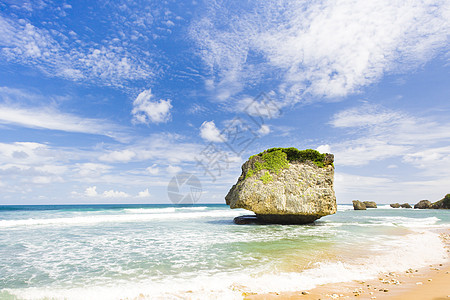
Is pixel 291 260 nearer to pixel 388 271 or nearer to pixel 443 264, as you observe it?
pixel 388 271

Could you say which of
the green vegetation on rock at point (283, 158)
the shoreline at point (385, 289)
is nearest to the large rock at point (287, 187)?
the green vegetation on rock at point (283, 158)

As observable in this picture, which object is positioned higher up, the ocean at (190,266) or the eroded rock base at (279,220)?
the eroded rock base at (279,220)

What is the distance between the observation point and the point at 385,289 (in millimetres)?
5074

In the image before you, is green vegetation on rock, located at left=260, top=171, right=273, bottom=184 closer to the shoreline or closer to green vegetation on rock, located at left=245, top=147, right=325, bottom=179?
green vegetation on rock, located at left=245, top=147, right=325, bottom=179

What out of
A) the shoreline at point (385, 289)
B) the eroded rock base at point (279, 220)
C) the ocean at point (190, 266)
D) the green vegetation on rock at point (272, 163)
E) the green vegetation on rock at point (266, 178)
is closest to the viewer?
the shoreline at point (385, 289)

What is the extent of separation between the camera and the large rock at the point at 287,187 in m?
16.8

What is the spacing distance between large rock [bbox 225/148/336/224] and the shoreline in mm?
10570

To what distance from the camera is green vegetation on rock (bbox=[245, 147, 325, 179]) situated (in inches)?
718

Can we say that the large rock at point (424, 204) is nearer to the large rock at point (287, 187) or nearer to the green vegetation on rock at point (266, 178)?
the large rock at point (287, 187)

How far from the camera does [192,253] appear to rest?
8.74 meters

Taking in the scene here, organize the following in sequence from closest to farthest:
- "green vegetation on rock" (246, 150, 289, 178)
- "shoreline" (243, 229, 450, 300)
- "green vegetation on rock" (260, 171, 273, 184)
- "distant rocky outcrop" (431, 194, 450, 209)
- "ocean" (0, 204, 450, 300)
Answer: "shoreline" (243, 229, 450, 300)
"ocean" (0, 204, 450, 300)
"green vegetation on rock" (260, 171, 273, 184)
"green vegetation on rock" (246, 150, 289, 178)
"distant rocky outcrop" (431, 194, 450, 209)

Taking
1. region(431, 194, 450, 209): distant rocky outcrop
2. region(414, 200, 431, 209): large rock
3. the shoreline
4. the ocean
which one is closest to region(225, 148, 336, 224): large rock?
the ocean

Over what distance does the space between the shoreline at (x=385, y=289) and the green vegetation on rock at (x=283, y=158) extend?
12200 millimetres

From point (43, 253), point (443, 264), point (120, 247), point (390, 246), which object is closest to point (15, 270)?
point (43, 253)
